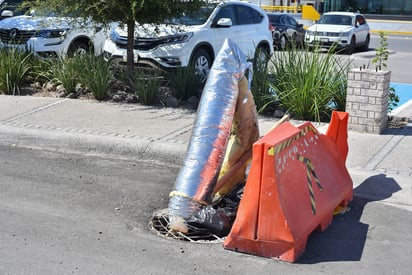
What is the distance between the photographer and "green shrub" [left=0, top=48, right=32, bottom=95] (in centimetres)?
1140

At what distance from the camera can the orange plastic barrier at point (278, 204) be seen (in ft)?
16.0

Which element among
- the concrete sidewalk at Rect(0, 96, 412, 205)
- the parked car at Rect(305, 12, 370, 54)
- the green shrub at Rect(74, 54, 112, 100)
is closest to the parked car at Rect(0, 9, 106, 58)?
the green shrub at Rect(74, 54, 112, 100)

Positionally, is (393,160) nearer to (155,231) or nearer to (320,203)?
(320,203)

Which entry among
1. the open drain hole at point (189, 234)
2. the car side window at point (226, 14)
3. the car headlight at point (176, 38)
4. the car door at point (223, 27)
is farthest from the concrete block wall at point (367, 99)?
the car side window at point (226, 14)

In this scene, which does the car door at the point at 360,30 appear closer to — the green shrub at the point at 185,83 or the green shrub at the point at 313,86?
the green shrub at the point at 185,83

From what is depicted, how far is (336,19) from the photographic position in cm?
2573

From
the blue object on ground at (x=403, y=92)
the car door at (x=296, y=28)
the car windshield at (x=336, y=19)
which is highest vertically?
the car windshield at (x=336, y=19)

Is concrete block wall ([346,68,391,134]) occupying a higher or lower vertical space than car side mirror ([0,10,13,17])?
lower

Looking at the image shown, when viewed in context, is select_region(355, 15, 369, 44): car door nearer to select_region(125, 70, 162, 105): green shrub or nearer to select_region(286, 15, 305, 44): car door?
select_region(286, 15, 305, 44): car door

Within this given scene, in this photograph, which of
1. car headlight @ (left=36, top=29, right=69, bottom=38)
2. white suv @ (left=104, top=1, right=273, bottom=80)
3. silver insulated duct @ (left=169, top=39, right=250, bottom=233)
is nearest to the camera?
silver insulated duct @ (left=169, top=39, right=250, bottom=233)

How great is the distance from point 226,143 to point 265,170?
81 cm

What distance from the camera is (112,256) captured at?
495 centimetres

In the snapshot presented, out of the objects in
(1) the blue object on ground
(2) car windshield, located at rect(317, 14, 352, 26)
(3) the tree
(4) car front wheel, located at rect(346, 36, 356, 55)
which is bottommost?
(4) car front wheel, located at rect(346, 36, 356, 55)

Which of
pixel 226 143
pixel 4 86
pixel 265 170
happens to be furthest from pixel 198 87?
pixel 265 170
